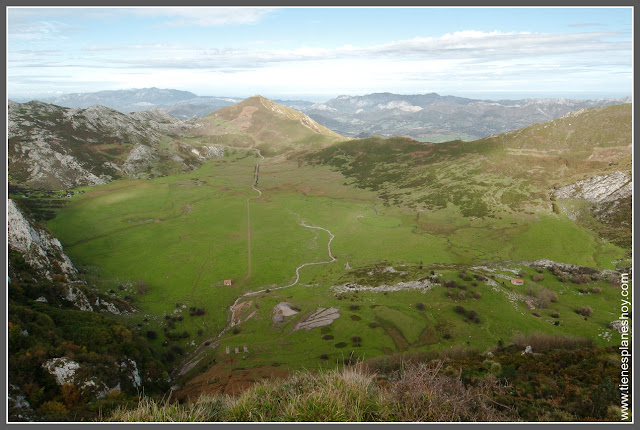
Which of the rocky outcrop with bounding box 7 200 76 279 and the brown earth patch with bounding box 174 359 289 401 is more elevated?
the rocky outcrop with bounding box 7 200 76 279

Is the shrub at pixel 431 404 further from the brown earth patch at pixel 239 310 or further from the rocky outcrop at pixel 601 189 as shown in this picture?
the rocky outcrop at pixel 601 189

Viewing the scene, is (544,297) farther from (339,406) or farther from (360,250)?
(339,406)

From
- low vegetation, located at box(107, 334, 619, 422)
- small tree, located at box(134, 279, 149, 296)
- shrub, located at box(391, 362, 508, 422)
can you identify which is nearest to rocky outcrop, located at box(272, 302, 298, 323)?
small tree, located at box(134, 279, 149, 296)

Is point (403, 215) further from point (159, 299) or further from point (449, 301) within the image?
point (159, 299)

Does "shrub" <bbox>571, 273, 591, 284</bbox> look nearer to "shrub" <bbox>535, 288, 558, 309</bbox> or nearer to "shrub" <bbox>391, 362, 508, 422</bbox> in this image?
"shrub" <bbox>535, 288, 558, 309</bbox>

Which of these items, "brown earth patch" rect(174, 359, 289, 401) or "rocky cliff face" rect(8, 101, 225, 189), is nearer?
"brown earth patch" rect(174, 359, 289, 401)

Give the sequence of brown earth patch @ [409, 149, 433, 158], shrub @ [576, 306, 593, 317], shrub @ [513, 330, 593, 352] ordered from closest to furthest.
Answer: shrub @ [513, 330, 593, 352] → shrub @ [576, 306, 593, 317] → brown earth patch @ [409, 149, 433, 158]

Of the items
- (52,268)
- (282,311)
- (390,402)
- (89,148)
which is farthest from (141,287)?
(89,148)
